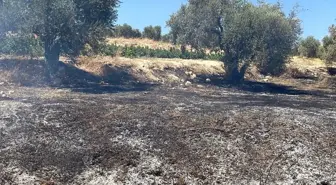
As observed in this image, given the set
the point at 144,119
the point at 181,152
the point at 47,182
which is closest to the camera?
the point at 47,182

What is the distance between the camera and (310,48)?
233ft

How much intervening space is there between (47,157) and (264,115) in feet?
37.7

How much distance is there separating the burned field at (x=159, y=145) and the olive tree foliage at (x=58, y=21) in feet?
38.2

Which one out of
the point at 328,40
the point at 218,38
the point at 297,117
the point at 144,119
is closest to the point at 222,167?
the point at 144,119

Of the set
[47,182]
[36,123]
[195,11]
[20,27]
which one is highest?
[195,11]

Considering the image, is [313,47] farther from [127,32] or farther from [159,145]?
[159,145]

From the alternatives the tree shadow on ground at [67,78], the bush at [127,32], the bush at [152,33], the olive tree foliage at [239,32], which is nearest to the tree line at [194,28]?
the olive tree foliage at [239,32]

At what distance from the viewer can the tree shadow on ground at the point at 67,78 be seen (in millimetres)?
33938

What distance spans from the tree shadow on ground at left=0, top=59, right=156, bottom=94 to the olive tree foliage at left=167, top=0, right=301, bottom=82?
9.08 metres

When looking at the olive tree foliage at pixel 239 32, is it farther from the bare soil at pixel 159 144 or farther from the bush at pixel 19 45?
the bare soil at pixel 159 144

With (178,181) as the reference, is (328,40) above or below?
above

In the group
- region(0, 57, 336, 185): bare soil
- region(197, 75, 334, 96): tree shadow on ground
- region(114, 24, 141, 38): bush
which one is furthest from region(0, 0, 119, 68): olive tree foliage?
region(114, 24, 141, 38): bush

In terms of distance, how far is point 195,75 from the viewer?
158 ft

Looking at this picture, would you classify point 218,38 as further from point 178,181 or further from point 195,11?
point 178,181
